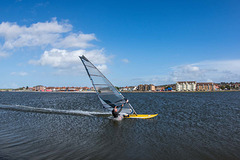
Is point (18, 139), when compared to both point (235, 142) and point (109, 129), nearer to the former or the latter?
point (109, 129)

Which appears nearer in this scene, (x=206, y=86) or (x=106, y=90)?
(x=106, y=90)

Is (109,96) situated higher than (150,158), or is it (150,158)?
(109,96)

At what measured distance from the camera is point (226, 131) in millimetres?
12289

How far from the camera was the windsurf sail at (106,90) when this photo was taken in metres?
16.3

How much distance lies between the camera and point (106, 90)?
17.1 m

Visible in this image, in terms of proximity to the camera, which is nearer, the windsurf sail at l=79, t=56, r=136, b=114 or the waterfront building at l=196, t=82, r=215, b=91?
the windsurf sail at l=79, t=56, r=136, b=114

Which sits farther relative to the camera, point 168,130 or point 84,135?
point 168,130

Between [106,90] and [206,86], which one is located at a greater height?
[206,86]

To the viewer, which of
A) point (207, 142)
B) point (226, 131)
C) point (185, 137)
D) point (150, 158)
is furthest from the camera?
point (226, 131)

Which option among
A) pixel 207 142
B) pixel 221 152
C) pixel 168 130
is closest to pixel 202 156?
pixel 221 152

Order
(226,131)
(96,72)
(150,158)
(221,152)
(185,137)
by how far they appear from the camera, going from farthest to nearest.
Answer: (96,72) < (226,131) < (185,137) < (221,152) < (150,158)

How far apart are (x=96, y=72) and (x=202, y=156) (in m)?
11.4

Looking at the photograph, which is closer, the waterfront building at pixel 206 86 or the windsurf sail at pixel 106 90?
the windsurf sail at pixel 106 90

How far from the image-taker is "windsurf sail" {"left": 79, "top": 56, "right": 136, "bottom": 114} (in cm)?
1627
